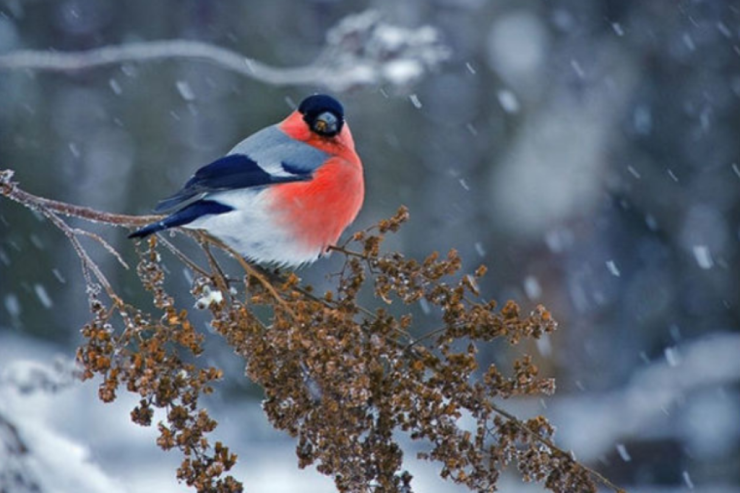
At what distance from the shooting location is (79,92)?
927 centimetres

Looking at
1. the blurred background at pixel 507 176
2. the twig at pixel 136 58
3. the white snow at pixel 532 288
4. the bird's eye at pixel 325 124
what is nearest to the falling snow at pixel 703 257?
the blurred background at pixel 507 176

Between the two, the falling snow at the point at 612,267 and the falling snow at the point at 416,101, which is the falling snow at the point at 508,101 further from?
the falling snow at the point at 612,267

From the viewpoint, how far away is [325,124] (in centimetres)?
224

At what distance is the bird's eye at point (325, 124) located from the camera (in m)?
2.24

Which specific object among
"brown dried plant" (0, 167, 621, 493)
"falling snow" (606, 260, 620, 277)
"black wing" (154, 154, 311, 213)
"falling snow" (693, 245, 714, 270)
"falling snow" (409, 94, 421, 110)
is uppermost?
"falling snow" (409, 94, 421, 110)

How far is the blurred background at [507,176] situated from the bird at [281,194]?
5.65 m

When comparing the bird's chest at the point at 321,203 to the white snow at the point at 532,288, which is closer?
the bird's chest at the point at 321,203

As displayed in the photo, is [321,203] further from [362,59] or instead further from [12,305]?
[12,305]

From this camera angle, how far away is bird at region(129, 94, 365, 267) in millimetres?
1942

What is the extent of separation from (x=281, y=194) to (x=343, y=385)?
748 mm

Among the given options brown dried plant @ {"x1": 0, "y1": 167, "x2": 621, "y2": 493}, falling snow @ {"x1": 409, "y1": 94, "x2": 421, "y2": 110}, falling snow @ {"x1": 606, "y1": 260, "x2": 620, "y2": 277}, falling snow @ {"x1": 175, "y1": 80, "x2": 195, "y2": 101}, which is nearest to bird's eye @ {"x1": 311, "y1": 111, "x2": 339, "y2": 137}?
brown dried plant @ {"x1": 0, "y1": 167, "x2": 621, "y2": 493}

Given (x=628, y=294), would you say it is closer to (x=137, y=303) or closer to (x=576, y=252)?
(x=576, y=252)

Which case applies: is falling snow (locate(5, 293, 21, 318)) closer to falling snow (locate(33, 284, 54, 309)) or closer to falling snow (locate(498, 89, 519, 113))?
falling snow (locate(33, 284, 54, 309))

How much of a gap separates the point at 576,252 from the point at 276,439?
284 cm
